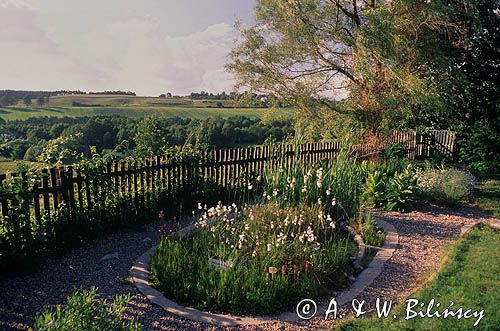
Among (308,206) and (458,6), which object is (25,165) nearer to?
(308,206)

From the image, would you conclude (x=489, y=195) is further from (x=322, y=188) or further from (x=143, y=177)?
(x=143, y=177)

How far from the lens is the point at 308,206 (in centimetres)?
649

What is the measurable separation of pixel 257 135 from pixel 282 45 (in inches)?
250

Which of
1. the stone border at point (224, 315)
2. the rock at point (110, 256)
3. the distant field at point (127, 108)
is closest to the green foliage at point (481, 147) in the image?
the stone border at point (224, 315)

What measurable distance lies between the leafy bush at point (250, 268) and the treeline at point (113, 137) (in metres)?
2.14

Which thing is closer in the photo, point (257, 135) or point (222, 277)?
point (222, 277)

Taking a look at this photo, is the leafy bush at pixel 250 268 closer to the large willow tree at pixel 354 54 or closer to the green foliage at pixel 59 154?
the green foliage at pixel 59 154

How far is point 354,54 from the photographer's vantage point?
12.3 meters

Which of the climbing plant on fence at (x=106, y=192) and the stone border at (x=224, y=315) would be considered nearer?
the stone border at (x=224, y=315)

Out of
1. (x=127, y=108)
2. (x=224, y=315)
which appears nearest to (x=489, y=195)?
(x=224, y=315)

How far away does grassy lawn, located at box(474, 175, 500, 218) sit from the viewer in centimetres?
818

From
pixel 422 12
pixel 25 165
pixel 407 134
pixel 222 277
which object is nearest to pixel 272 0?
pixel 422 12

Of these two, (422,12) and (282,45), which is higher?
(422,12)

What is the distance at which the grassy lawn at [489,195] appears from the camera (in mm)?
8184
